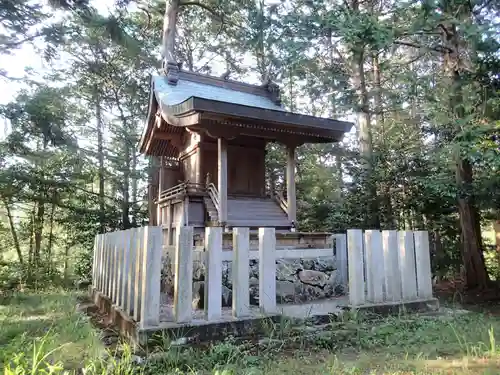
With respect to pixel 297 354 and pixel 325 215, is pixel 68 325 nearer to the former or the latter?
pixel 297 354

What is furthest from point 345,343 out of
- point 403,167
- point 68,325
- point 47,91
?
point 47,91

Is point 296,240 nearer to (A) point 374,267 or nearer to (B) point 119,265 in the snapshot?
(A) point 374,267

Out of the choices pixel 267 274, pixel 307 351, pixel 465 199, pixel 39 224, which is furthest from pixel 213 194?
pixel 39 224

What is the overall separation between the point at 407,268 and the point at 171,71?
7295mm

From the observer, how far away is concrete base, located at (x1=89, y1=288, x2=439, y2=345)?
9.92 feet

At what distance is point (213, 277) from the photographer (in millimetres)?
3359

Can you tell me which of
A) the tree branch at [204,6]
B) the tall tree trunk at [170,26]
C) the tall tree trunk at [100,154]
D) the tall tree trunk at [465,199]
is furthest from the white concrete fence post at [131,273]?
the tree branch at [204,6]

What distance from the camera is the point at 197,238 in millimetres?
5742

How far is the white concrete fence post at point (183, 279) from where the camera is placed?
3.15 meters

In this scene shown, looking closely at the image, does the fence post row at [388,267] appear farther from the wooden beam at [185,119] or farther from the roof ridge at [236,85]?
the roof ridge at [236,85]

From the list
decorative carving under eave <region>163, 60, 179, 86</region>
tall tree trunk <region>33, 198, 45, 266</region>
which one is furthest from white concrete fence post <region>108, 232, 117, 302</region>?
tall tree trunk <region>33, 198, 45, 266</region>

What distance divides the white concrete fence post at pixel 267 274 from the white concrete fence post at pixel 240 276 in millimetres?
185

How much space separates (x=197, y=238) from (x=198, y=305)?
1538mm

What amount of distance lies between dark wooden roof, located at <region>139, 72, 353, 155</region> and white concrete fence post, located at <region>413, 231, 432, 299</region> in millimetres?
3103
